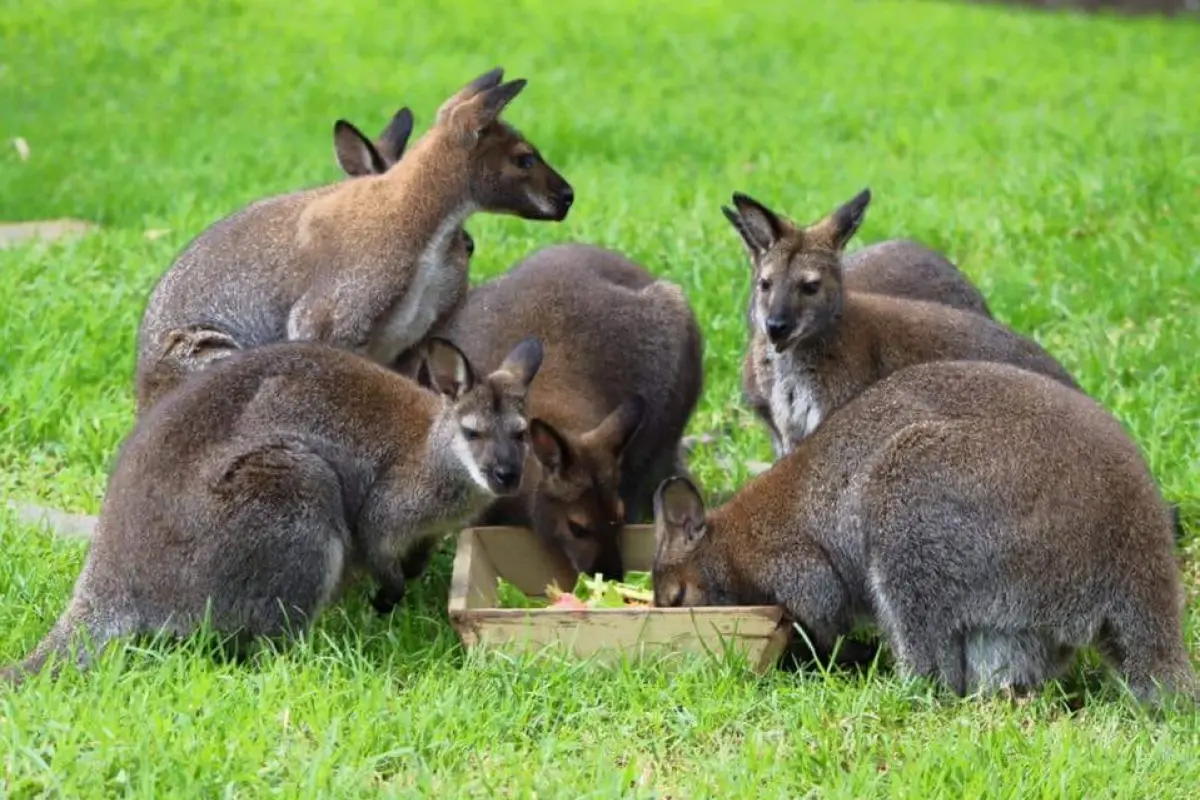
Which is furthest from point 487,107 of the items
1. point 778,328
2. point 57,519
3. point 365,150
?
point 57,519

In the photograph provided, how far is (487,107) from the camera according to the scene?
21.5ft

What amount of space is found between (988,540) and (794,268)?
1.44 meters

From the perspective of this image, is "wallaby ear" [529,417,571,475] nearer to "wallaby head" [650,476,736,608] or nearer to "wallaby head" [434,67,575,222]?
"wallaby head" [650,476,736,608]

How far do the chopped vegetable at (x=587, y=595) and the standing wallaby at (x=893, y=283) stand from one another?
859mm

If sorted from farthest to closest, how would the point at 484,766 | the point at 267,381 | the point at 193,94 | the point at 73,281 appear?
1. the point at 193,94
2. the point at 73,281
3. the point at 267,381
4. the point at 484,766

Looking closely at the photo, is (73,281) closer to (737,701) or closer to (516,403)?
(516,403)

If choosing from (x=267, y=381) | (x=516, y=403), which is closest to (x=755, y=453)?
(x=516, y=403)

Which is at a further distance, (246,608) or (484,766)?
(246,608)

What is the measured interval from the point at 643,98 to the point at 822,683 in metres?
9.00

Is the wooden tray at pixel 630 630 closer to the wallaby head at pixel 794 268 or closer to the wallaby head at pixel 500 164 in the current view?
the wallaby head at pixel 794 268

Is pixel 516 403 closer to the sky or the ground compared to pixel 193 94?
closer to the sky

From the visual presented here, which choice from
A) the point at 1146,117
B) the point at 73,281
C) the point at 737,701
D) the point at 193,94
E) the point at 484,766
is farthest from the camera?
A: the point at 193,94

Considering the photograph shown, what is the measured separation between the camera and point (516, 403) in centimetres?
585

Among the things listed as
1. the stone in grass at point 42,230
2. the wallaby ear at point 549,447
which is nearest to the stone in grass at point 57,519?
the wallaby ear at point 549,447
